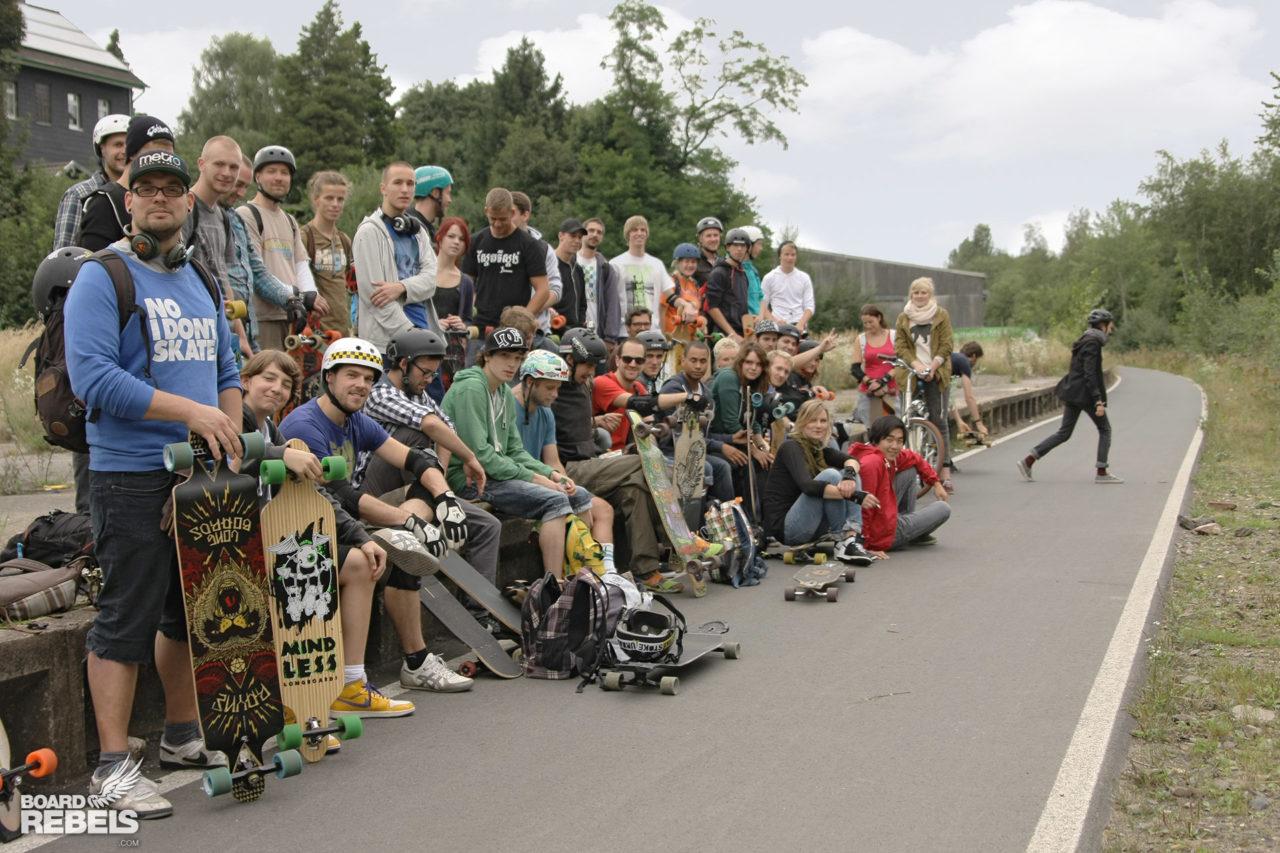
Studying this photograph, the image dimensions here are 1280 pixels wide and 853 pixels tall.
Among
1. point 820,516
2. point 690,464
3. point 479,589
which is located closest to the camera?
point 479,589

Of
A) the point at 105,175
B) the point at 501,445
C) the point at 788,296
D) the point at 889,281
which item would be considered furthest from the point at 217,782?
the point at 889,281

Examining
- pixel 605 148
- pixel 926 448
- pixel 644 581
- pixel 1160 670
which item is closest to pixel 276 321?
pixel 644 581

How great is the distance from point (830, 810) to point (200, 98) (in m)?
78.0

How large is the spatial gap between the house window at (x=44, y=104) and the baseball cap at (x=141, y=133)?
55048 millimetres

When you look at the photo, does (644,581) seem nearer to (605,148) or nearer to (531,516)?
(531,516)

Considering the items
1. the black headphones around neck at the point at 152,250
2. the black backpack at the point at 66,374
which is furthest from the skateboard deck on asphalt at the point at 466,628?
the black headphones around neck at the point at 152,250

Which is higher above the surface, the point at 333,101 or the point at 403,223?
the point at 333,101

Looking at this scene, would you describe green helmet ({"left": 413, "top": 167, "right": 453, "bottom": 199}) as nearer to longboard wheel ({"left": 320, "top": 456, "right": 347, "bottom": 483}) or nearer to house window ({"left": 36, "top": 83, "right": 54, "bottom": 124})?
longboard wheel ({"left": 320, "top": 456, "right": 347, "bottom": 483})

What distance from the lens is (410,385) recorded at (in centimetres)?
728

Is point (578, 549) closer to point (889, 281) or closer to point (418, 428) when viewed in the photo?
point (418, 428)

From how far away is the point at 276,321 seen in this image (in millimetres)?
8125

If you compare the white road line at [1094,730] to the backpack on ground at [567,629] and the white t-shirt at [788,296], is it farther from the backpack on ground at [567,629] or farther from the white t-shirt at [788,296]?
the white t-shirt at [788,296]

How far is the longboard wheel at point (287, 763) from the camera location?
4.63 metres

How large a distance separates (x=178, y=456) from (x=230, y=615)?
0.71 metres
